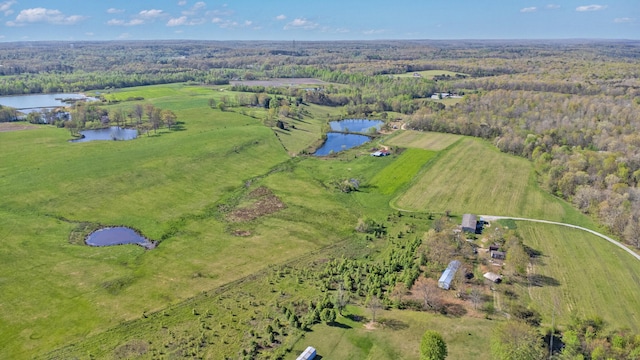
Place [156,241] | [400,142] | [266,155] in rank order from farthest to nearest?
[400,142], [266,155], [156,241]

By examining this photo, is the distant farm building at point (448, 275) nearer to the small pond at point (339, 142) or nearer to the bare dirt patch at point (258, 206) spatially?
the bare dirt patch at point (258, 206)

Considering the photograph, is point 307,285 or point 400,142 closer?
point 307,285

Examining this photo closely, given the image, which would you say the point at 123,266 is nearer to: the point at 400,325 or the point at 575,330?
the point at 400,325

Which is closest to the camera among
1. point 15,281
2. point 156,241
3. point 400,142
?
point 15,281

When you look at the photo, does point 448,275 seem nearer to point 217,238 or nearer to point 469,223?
point 469,223

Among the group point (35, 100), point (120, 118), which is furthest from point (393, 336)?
point (35, 100)

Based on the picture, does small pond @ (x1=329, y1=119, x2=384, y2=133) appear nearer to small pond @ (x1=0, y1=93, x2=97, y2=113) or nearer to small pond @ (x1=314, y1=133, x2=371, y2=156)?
small pond @ (x1=314, y1=133, x2=371, y2=156)

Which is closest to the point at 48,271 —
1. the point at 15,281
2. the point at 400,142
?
the point at 15,281

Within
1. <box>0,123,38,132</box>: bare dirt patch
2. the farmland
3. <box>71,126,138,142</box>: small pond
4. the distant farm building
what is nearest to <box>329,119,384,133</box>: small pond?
the farmland

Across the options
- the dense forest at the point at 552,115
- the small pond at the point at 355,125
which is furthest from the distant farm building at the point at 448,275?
the small pond at the point at 355,125
